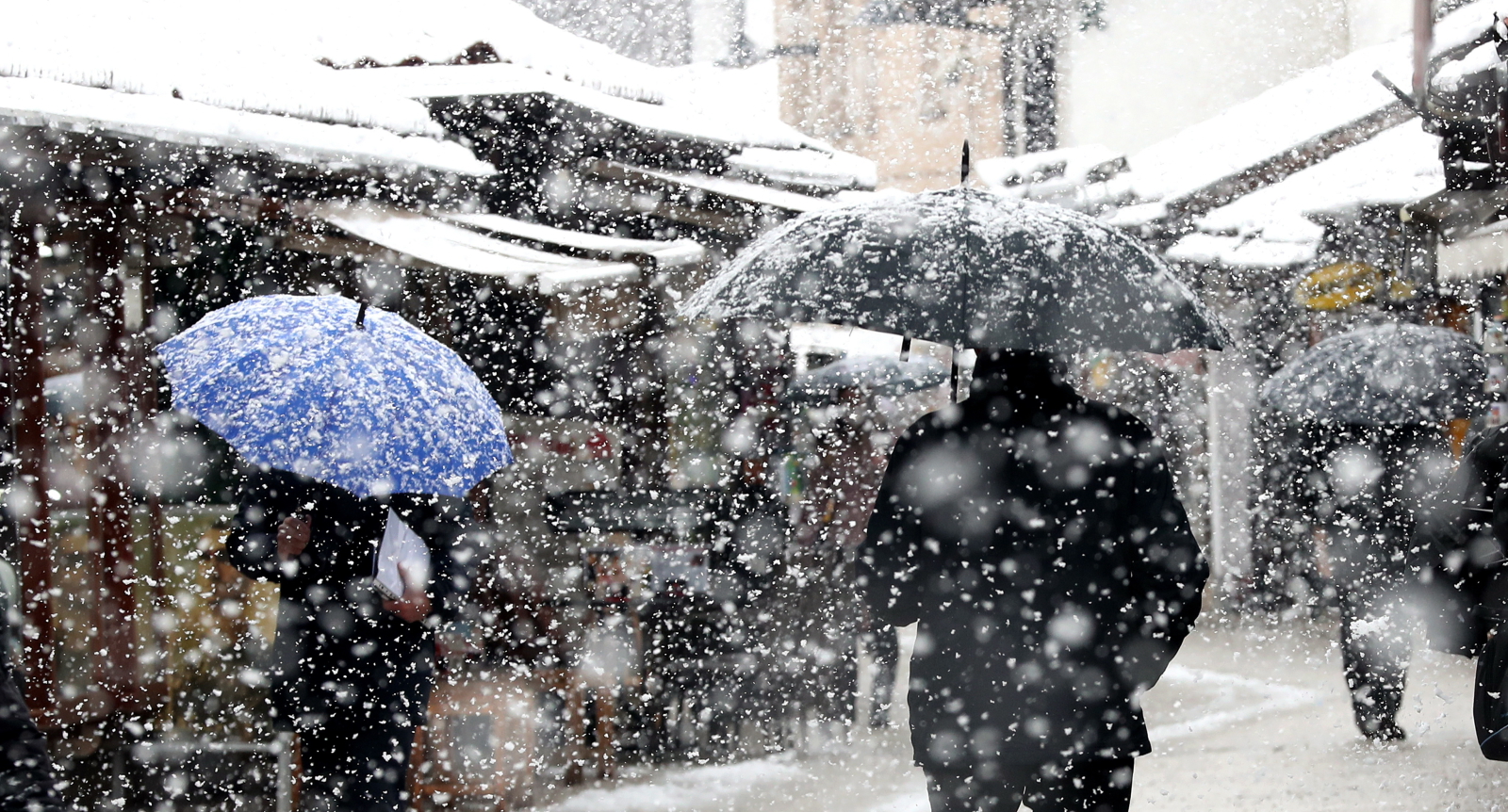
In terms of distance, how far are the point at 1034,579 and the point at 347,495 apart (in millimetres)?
1776

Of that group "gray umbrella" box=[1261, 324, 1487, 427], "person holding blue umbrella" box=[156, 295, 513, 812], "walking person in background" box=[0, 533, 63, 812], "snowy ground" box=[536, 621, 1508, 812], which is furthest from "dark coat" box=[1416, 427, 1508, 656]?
"walking person in background" box=[0, 533, 63, 812]

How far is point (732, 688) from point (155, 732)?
8.12 ft

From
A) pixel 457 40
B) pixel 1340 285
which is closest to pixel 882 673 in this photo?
pixel 457 40

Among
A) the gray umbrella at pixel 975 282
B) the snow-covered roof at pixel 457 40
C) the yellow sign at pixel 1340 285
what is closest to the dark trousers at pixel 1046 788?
the gray umbrella at pixel 975 282

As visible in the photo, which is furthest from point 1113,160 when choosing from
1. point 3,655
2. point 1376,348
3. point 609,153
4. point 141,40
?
point 3,655

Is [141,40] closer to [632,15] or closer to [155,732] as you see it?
[155,732]

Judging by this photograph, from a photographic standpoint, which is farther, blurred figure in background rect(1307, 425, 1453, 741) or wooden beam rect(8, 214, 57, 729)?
blurred figure in background rect(1307, 425, 1453, 741)

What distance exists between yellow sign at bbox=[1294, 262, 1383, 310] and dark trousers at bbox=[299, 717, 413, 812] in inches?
358

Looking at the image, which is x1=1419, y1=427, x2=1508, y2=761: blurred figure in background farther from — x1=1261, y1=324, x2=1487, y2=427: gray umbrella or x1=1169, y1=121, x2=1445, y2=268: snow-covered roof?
x1=1169, y1=121, x2=1445, y2=268: snow-covered roof

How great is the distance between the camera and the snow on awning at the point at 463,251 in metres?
5.51

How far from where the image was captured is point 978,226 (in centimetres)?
341

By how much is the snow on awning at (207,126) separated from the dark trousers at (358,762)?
1.89 m

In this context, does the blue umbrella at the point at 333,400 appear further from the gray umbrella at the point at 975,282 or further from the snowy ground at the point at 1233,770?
the snowy ground at the point at 1233,770

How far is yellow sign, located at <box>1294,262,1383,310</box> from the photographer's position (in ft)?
35.7
